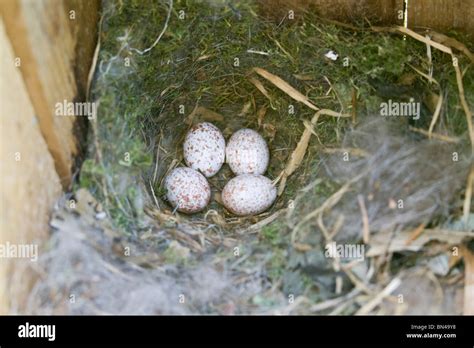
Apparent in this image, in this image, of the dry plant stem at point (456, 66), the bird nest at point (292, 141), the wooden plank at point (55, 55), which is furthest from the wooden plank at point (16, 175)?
the dry plant stem at point (456, 66)

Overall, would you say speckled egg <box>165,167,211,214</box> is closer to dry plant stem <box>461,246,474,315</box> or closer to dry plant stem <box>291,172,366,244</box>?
dry plant stem <box>291,172,366,244</box>

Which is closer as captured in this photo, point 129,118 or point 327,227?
point 327,227

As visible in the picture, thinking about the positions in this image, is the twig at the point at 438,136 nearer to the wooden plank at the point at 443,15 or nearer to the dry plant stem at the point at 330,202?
the dry plant stem at the point at 330,202

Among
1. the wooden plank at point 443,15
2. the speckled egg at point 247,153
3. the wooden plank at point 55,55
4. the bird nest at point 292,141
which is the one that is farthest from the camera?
the speckled egg at point 247,153

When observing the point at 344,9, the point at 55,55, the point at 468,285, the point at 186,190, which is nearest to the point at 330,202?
the point at 468,285

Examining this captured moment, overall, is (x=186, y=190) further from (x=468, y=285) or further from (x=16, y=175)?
(x=468, y=285)

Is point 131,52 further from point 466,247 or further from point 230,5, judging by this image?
point 466,247
